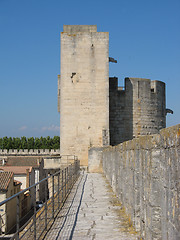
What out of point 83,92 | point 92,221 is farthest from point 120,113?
point 92,221

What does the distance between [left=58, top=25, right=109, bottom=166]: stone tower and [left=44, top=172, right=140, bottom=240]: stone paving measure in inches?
461

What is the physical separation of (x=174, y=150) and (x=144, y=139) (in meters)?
1.16

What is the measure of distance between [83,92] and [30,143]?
41.2m

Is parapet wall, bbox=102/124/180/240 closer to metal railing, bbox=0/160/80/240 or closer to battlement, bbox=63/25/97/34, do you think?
metal railing, bbox=0/160/80/240

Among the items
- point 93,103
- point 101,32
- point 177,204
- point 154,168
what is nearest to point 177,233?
point 177,204

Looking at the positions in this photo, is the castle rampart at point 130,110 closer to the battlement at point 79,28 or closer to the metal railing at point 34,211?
the battlement at point 79,28

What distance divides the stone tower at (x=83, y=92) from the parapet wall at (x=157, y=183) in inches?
555

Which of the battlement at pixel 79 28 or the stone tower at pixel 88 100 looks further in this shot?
the battlement at pixel 79 28

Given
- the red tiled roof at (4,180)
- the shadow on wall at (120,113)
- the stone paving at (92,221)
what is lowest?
the red tiled roof at (4,180)

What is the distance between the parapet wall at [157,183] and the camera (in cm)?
216

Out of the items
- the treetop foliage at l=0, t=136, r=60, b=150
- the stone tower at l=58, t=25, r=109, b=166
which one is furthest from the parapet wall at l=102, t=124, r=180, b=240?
the treetop foliage at l=0, t=136, r=60, b=150

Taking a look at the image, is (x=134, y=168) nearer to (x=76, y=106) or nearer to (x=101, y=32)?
(x=76, y=106)

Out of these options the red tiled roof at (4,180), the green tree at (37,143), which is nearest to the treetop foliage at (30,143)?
the green tree at (37,143)

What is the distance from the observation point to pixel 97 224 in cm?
453
